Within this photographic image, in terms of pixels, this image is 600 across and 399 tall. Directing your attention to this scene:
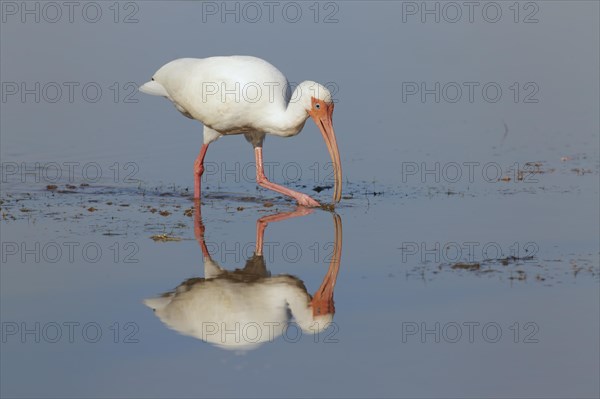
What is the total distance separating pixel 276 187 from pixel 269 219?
0.72 metres

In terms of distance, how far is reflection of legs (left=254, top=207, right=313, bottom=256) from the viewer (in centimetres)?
995

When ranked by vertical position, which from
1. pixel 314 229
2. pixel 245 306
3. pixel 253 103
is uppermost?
pixel 253 103

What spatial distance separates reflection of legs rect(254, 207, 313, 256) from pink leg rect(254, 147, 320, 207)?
0.26 feet

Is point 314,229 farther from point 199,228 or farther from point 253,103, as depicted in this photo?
point 253,103

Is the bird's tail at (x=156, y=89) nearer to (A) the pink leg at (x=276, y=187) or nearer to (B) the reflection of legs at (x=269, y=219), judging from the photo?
(A) the pink leg at (x=276, y=187)

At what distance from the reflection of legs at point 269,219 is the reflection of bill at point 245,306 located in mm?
712

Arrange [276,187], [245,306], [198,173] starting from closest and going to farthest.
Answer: [245,306], [276,187], [198,173]

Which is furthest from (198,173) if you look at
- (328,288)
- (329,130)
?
(328,288)

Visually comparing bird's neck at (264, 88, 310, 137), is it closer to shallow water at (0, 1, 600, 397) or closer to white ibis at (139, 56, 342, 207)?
white ibis at (139, 56, 342, 207)

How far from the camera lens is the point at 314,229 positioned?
1033cm

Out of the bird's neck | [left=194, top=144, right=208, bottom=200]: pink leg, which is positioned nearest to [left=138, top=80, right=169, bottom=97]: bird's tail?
[left=194, top=144, right=208, bottom=200]: pink leg

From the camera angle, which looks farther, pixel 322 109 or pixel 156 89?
pixel 156 89

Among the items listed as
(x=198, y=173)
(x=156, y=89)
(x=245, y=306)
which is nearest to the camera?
(x=245, y=306)

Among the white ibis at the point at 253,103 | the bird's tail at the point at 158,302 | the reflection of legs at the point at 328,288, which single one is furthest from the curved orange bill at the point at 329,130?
the bird's tail at the point at 158,302
